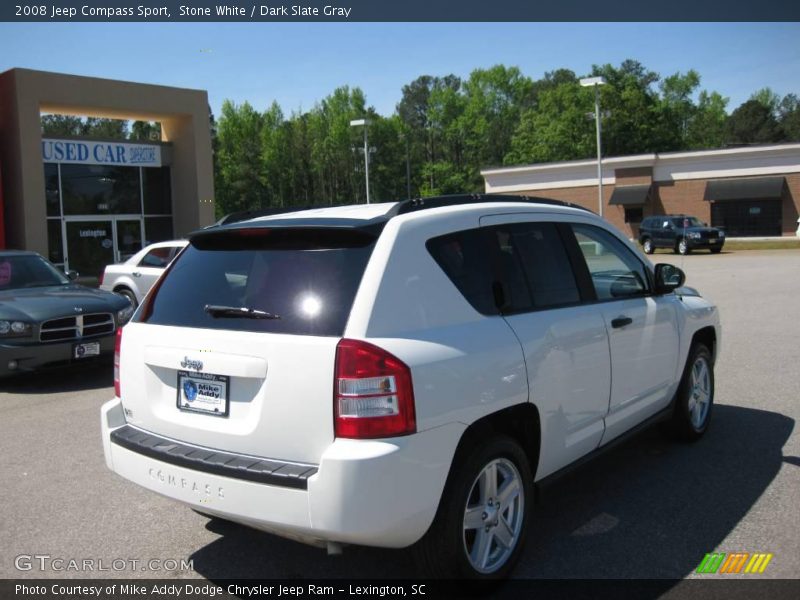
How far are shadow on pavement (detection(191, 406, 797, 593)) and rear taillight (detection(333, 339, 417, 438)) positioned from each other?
0.91 m

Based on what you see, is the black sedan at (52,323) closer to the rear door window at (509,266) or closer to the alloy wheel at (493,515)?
the rear door window at (509,266)

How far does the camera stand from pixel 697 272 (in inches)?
961

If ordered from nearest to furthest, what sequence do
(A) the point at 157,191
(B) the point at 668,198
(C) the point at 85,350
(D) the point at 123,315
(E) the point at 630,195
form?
(C) the point at 85,350, (D) the point at 123,315, (A) the point at 157,191, (B) the point at 668,198, (E) the point at 630,195

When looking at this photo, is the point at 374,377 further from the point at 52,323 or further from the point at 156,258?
the point at 156,258

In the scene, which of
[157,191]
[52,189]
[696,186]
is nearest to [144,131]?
[696,186]

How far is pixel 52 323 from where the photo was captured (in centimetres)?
881

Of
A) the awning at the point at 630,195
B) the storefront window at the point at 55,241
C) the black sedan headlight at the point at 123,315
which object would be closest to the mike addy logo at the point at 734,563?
the black sedan headlight at the point at 123,315

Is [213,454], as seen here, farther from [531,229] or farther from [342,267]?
[531,229]

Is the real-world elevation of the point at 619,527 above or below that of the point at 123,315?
below

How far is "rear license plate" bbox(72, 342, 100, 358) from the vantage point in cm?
888

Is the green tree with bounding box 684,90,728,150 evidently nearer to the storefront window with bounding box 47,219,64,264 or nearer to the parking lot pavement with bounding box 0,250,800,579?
the storefront window with bounding box 47,219,64,264

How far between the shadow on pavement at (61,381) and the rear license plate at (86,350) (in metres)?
0.15

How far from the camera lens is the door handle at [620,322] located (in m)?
4.65

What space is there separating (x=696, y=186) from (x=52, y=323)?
49.0 m
